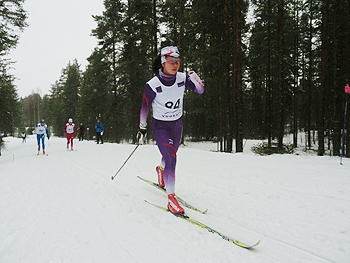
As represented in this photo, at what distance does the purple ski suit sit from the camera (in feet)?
12.2

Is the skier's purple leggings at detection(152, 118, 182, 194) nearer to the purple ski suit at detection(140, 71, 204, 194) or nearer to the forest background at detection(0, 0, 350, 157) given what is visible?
the purple ski suit at detection(140, 71, 204, 194)

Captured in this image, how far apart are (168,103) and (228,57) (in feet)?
35.7

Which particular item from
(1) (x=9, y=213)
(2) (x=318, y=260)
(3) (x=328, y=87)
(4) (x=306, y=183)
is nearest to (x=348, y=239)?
(2) (x=318, y=260)

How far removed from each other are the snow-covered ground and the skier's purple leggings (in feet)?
1.89

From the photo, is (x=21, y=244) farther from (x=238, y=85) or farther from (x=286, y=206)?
(x=238, y=85)

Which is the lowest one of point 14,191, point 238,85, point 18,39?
point 14,191

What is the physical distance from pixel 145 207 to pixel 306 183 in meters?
3.62

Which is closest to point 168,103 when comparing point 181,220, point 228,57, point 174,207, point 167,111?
point 167,111

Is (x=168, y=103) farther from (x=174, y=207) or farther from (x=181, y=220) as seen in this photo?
(x=181, y=220)

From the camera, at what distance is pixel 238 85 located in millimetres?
12484

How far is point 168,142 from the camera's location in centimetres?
379

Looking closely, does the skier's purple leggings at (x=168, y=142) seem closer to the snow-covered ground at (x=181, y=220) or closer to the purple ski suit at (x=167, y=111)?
the purple ski suit at (x=167, y=111)

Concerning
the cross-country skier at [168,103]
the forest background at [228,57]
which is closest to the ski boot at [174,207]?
the cross-country skier at [168,103]

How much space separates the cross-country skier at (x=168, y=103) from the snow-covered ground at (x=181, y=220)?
2.81ft
